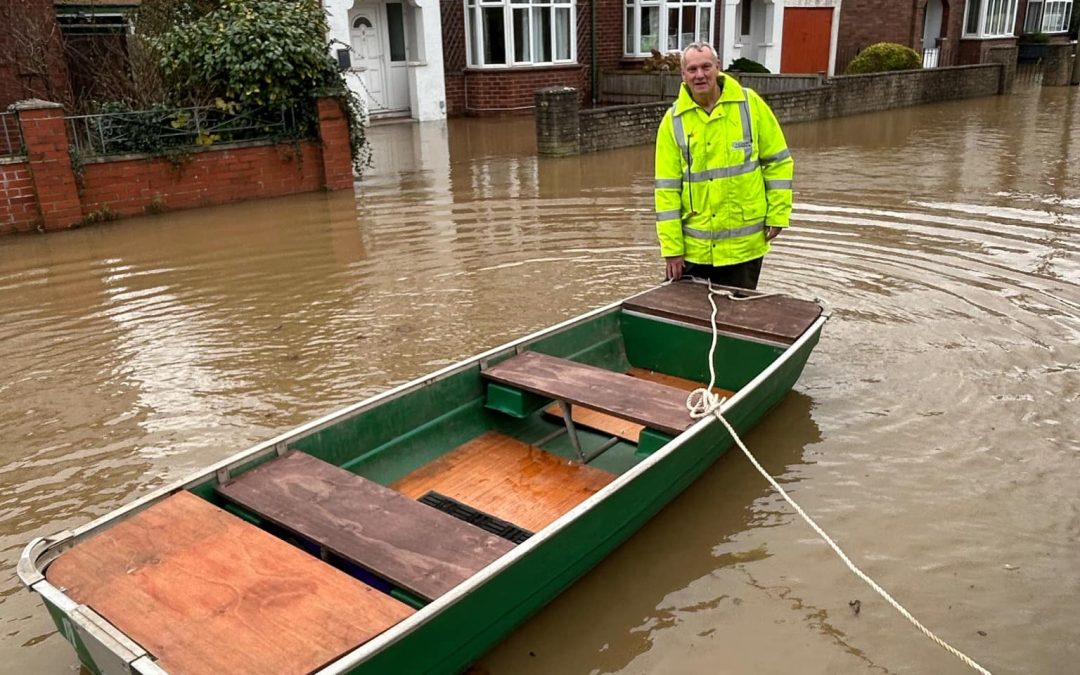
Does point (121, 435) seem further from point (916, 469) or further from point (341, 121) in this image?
point (341, 121)

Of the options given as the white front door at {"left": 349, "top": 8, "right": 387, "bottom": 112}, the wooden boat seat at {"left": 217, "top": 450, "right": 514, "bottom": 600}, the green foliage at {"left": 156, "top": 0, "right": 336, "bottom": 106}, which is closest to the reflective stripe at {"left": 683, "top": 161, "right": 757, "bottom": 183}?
the wooden boat seat at {"left": 217, "top": 450, "right": 514, "bottom": 600}

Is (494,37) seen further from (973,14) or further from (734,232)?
(973,14)

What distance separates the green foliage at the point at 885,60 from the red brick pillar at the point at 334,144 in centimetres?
1650

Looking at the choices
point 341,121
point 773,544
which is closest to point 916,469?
point 773,544

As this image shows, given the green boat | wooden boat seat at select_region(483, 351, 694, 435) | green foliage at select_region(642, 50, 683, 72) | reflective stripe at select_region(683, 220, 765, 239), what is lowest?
the green boat

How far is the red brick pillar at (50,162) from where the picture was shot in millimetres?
10688

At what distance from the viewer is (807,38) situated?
28672 mm

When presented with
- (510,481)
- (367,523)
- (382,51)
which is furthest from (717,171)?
(382,51)

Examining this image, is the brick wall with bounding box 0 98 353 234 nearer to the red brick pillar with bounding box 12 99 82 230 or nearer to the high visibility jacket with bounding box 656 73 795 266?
the red brick pillar with bounding box 12 99 82 230

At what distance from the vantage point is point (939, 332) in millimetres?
7004

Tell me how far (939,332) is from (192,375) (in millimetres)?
5792

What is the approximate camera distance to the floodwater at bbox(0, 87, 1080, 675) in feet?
12.9

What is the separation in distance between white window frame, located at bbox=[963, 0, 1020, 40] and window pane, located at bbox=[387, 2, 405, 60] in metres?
23.1

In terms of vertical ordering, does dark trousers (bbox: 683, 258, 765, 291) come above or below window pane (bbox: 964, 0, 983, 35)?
below
